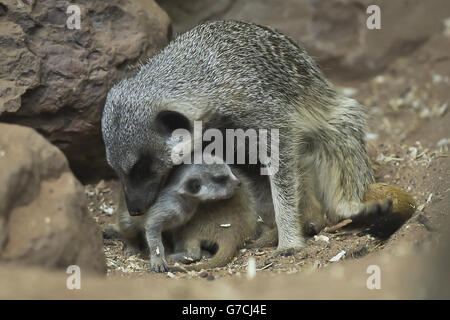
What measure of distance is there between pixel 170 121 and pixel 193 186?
0.47m

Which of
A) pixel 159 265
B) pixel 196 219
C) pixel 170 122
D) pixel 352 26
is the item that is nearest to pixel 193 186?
pixel 196 219

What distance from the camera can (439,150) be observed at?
6031 mm

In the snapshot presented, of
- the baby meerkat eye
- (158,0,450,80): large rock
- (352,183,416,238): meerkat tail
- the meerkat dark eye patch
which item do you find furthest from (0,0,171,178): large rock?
(158,0,450,80): large rock

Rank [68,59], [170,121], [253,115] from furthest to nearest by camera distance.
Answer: [68,59] → [253,115] → [170,121]

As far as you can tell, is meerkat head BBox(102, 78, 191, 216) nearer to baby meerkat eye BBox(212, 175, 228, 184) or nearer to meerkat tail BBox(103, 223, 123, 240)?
baby meerkat eye BBox(212, 175, 228, 184)

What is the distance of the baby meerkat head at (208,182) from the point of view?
4.72 m

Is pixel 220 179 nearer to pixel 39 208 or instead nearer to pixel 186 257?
pixel 186 257

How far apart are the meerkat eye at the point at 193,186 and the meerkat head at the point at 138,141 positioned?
17 cm

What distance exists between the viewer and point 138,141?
449cm

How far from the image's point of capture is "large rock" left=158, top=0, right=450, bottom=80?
7.68 meters

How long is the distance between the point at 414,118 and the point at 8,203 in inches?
189

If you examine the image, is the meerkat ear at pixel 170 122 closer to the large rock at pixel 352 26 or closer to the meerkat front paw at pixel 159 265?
the meerkat front paw at pixel 159 265

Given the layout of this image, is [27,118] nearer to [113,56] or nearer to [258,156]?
[113,56]

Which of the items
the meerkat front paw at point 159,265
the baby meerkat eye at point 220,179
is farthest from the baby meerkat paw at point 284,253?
the meerkat front paw at point 159,265
